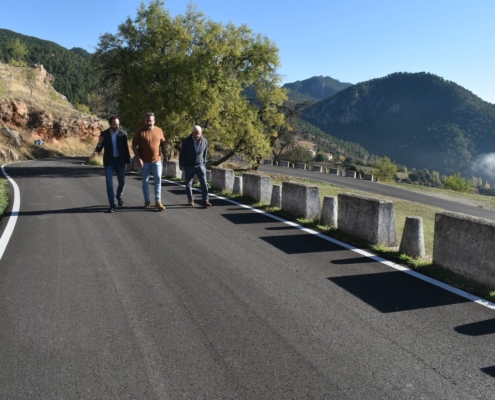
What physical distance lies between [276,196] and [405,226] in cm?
454

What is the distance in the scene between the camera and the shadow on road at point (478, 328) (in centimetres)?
385

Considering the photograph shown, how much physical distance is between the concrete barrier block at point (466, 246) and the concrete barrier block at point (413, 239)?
16.1 inches

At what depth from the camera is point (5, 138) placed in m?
44.2

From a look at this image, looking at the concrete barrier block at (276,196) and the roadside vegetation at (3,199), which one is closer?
the roadside vegetation at (3,199)

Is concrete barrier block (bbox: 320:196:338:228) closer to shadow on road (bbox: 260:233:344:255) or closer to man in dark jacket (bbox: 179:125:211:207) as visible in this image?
shadow on road (bbox: 260:233:344:255)

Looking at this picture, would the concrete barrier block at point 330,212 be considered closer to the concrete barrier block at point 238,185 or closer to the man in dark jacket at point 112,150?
the man in dark jacket at point 112,150

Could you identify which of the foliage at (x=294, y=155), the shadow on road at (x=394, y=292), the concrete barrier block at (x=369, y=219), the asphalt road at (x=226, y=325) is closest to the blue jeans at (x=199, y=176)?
the asphalt road at (x=226, y=325)

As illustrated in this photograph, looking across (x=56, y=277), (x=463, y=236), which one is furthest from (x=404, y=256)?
(x=56, y=277)

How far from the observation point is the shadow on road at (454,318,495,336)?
3852mm

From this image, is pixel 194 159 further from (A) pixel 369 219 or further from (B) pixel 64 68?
(B) pixel 64 68

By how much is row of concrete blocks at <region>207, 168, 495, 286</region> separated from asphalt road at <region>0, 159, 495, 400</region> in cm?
67

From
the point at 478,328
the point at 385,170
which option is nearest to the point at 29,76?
the point at 385,170

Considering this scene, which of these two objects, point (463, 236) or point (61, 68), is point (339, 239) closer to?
point (463, 236)

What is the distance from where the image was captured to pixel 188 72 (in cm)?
2533
